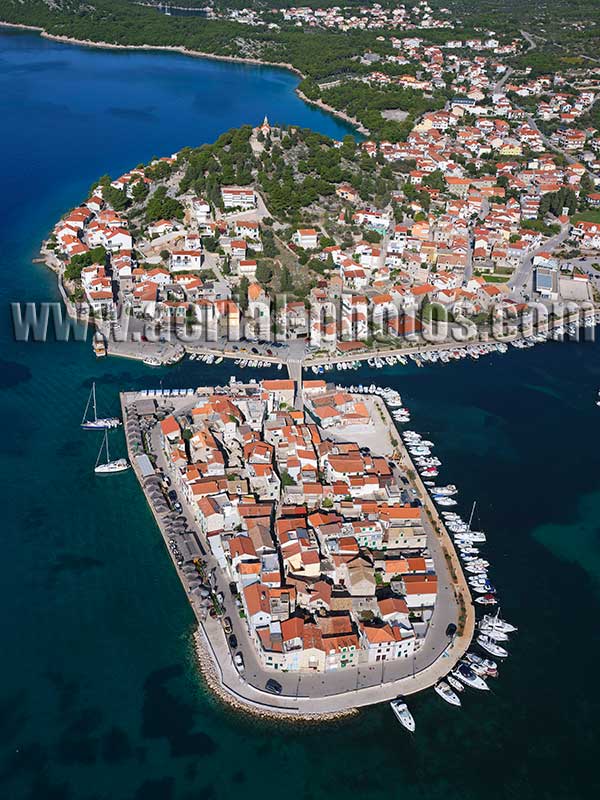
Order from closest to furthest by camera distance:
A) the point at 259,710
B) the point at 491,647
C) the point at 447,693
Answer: the point at 259,710
the point at 447,693
the point at 491,647

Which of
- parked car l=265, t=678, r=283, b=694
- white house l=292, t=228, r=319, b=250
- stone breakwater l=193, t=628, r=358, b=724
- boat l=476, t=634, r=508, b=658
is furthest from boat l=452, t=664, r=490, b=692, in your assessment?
white house l=292, t=228, r=319, b=250

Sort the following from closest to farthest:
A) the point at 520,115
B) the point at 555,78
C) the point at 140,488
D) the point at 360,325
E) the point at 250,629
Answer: the point at 250,629
the point at 140,488
the point at 360,325
the point at 520,115
the point at 555,78

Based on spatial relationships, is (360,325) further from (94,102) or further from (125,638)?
(94,102)

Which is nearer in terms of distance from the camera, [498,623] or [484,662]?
[484,662]

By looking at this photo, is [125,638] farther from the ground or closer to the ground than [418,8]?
closer to the ground

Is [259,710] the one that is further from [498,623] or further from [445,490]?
[445,490]

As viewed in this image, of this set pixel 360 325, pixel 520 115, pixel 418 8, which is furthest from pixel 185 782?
pixel 418 8

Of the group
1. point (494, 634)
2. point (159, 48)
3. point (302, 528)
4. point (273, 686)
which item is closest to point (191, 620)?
point (273, 686)
